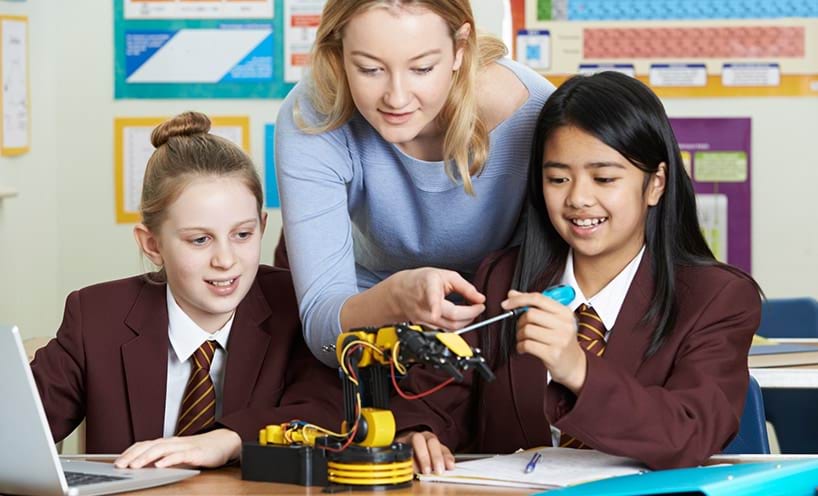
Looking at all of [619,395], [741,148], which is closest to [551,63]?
[741,148]

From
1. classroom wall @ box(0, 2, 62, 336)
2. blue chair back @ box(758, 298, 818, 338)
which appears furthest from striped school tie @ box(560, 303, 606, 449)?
classroom wall @ box(0, 2, 62, 336)

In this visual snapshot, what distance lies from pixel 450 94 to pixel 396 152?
147 millimetres

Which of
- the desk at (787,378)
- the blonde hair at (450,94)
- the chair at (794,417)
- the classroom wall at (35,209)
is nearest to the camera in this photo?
A: the blonde hair at (450,94)

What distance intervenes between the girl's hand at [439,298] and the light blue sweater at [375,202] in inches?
8.0

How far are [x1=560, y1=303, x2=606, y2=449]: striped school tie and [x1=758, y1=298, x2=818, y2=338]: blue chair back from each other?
172 cm

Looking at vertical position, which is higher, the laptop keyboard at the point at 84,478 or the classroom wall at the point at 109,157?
the classroom wall at the point at 109,157

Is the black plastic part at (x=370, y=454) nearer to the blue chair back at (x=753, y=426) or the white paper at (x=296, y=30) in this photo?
the blue chair back at (x=753, y=426)

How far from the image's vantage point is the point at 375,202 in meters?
1.93

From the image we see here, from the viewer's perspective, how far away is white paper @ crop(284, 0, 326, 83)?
13.0 feet

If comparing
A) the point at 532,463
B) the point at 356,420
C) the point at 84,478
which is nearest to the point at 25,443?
the point at 84,478

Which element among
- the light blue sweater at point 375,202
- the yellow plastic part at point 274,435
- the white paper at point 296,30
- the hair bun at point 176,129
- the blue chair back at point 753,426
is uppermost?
the white paper at point 296,30

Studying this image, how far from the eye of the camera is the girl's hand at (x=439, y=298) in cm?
149

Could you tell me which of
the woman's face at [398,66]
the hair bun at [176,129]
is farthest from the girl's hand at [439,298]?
the hair bun at [176,129]

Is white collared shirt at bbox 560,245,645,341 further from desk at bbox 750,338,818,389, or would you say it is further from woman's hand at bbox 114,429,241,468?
desk at bbox 750,338,818,389
